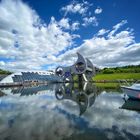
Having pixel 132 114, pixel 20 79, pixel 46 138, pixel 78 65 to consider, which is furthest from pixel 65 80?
pixel 46 138

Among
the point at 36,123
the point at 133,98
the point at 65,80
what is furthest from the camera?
the point at 65,80

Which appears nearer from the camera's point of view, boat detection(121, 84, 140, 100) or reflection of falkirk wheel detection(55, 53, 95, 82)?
boat detection(121, 84, 140, 100)

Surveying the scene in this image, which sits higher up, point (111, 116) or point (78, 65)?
point (78, 65)

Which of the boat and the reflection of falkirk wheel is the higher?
the reflection of falkirk wheel

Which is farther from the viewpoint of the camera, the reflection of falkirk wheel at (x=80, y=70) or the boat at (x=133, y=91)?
the reflection of falkirk wheel at (x=80, y=70)

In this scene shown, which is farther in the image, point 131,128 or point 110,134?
point 131,128

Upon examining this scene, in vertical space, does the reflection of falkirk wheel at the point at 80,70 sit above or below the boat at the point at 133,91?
above

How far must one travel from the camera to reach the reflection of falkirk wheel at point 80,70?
8875 cm

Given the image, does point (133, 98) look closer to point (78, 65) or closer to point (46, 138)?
point (46, 138)

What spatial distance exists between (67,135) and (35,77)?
263ft

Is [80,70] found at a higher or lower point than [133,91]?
higher

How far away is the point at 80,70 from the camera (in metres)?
89.8

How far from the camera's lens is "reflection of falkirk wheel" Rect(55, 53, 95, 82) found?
88.8 meters

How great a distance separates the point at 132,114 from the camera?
16.8 m
